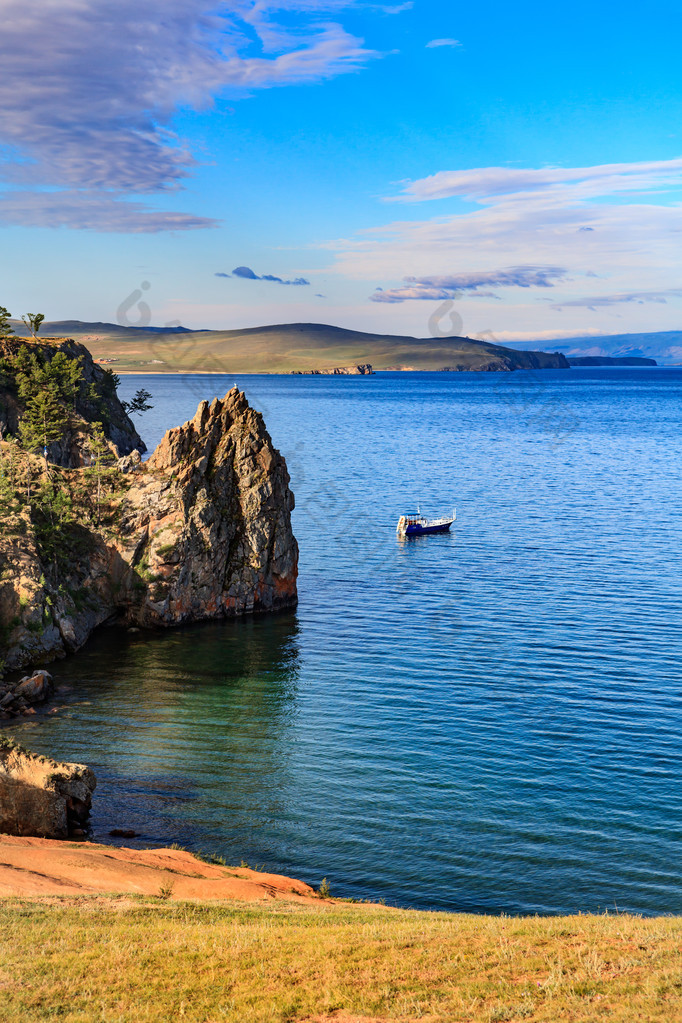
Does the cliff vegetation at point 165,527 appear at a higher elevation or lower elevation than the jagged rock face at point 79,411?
lower

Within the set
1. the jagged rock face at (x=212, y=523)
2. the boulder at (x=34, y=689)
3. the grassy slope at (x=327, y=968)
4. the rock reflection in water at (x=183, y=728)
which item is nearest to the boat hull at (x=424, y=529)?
the jagged rock face at (x=212, y=523)

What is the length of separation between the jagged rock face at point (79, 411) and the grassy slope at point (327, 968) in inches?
3541

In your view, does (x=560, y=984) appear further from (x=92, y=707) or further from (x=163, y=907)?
(x=92, y=707)

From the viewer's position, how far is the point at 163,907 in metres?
27.3

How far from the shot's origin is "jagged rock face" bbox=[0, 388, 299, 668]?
7162 cm

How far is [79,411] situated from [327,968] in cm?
12550

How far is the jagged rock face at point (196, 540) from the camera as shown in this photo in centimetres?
7162

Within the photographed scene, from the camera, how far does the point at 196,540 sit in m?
72.7

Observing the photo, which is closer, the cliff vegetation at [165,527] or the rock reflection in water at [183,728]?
the rock reflection in water at [183,728]

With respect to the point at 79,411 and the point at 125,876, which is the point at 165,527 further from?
the point at 79,411

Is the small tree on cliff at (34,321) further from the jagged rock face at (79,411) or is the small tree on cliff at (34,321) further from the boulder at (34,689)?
the boulder at (34,689)

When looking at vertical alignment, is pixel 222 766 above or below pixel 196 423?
below

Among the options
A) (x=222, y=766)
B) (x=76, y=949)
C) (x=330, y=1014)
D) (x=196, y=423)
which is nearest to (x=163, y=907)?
(x=76, y=949)

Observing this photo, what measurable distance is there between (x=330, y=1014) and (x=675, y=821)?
24624mm
